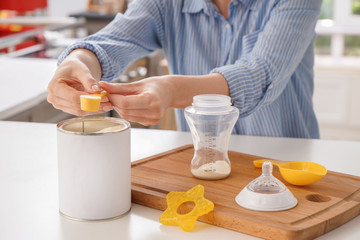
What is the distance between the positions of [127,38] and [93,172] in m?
0.71

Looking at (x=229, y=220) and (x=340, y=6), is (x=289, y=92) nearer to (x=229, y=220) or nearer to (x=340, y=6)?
(x=229, y=220)

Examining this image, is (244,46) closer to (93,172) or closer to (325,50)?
(93,172)

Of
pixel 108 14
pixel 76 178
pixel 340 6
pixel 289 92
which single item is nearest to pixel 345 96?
pixel 340 6

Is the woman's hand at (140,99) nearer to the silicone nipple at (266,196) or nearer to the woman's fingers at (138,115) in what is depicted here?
the woman's fingers at (138,115)

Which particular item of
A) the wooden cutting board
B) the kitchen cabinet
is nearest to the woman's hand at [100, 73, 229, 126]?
the wooden cutting board

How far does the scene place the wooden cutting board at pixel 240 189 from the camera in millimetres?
750

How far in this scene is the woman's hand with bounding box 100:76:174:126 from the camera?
897 millimetres

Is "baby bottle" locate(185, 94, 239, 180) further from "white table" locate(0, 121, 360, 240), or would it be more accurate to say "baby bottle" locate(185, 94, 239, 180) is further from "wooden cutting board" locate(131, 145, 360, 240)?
"white table" locate(0, 121, 360, 240)

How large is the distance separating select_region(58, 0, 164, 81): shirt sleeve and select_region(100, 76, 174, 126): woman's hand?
335mm

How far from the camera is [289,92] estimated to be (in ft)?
5.02

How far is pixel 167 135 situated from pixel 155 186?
44 cm

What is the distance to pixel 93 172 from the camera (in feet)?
2.55

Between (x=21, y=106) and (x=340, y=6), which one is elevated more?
(x=340, y=6)

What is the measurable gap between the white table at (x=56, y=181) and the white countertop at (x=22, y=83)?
11.3 inches
